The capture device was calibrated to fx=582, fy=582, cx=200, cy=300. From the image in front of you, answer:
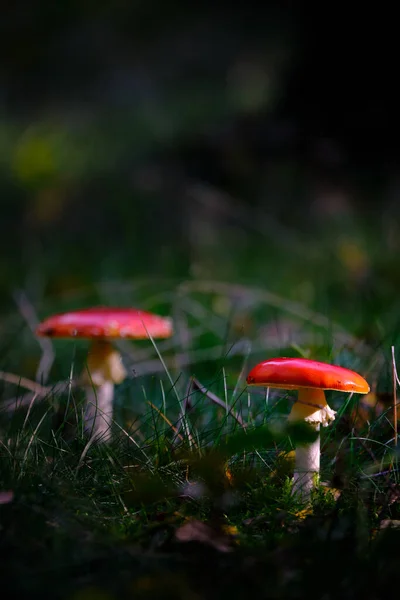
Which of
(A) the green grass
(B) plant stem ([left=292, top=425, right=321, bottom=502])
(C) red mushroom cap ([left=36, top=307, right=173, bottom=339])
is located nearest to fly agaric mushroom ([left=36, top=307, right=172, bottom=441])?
(C) red mushroom cap ([left=36, top=307, right=173, bottom=339])

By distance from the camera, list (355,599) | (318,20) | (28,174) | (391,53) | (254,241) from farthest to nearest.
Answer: (28,174) < (254,241) < (318,20) < (391,53) < (355,599)

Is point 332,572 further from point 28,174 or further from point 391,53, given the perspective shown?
point 28,174

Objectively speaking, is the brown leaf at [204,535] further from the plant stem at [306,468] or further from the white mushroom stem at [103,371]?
the white mushroom stem at [103,371]

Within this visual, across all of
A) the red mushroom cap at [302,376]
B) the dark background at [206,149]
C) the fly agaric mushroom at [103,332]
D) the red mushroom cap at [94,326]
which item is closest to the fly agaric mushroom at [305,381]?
the red mushroom cap at [302,376]

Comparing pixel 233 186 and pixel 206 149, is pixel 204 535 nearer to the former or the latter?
pixel 233 186

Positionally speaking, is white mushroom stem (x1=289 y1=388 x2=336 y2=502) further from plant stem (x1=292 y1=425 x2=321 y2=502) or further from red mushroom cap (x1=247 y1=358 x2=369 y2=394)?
red mushroom cap (x1=247 y1=358 x2=369 y2=394)

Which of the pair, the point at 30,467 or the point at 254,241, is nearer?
the point at 30,467

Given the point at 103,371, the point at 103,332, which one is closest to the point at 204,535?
the point at 103,332

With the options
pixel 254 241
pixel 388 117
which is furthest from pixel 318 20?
pixel 254 241
